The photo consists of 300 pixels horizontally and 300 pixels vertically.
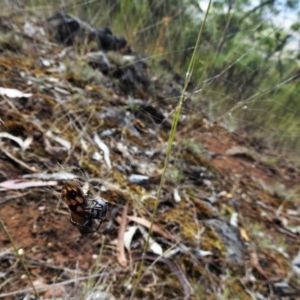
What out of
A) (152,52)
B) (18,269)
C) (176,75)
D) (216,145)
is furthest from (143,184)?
(176,75)

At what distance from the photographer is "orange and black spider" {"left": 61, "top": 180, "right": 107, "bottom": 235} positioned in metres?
0.44

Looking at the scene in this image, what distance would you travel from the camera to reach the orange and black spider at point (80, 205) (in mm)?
441

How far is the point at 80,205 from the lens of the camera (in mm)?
447

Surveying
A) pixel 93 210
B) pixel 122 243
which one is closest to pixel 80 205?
pixel 93 210

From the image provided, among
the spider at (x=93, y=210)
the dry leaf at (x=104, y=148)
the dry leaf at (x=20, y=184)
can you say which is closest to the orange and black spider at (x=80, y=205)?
the spider at (x=93, y=210)

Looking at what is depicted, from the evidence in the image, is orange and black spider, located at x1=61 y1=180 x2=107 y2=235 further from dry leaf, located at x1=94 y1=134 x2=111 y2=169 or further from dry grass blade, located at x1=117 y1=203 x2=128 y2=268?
dry leaf, located at x1=94 y1=134 x2=111 y2=169

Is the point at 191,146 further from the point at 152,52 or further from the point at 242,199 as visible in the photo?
the point at 152,52

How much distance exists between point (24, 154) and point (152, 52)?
6.27 ft

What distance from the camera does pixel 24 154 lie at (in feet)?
4.01

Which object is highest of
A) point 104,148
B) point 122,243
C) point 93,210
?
point 93,210

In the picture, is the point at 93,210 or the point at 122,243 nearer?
the point at 93,210

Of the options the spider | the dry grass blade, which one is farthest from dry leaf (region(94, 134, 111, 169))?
the spider

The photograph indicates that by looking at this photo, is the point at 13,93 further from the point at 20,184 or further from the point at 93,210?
the point at 93,210

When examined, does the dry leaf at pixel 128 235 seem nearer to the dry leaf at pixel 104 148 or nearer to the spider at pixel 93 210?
the dry leaf at pixel 104 148
